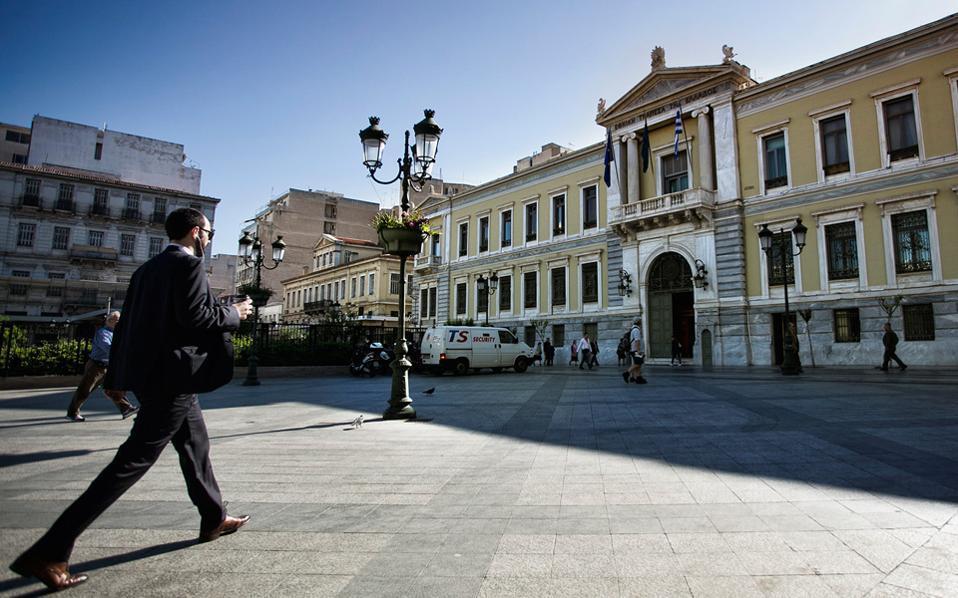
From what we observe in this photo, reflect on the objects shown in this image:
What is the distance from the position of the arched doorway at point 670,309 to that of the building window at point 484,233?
13859 millimetres

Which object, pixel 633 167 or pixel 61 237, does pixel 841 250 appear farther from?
pixel 61 237

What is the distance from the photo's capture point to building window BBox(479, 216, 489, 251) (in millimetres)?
37125

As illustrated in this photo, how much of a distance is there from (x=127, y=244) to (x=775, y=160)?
50.4 m

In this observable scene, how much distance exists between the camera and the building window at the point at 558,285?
31188 mm

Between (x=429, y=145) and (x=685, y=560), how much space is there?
8.12 meters

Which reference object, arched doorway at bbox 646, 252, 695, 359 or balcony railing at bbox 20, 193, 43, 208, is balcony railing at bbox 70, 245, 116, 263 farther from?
arched doorway at bbox 646, 252, 695, 359

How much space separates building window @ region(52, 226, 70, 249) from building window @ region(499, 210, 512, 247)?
3736 cm

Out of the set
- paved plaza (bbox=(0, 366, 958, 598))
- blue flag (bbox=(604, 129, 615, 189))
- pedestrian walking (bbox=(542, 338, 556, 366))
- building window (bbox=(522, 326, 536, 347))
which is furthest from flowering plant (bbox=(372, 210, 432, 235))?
building window (bbox=(522, 326, 536, 347))

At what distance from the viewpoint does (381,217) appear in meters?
8.98

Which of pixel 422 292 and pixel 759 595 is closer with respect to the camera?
pixel 759 595

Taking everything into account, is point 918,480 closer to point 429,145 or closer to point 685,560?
point 685,560

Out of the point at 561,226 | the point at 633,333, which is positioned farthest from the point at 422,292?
the point at 633,333

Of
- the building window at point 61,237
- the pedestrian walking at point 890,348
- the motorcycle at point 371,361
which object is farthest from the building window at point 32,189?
the pedestrian walking at point 890,348

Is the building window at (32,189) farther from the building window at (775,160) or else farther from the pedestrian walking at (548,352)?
the building window at (775,160)
